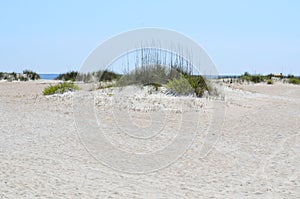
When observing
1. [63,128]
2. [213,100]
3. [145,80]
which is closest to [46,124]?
[63,128]

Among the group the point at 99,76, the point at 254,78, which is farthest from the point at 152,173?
the point at 254,78

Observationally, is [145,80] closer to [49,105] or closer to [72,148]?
[49,105]

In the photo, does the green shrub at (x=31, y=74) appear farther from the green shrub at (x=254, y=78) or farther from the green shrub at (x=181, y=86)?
the green shrub at (x=181, y=86)

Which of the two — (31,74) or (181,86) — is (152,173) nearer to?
(181,86)

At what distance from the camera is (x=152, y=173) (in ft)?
23.2

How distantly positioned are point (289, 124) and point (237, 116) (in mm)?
1857

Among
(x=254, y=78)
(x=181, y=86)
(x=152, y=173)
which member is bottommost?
(x=152, y=173)

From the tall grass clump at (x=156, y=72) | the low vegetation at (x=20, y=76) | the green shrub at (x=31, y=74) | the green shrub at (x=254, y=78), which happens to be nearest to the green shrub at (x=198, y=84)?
the tall grass clump at (x=156, y=72)

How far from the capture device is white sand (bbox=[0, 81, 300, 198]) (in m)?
5.98

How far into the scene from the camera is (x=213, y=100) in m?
17.3

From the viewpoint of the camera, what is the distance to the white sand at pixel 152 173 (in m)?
5.98

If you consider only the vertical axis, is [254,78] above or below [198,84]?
above

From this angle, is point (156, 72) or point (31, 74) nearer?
point (156, 72)

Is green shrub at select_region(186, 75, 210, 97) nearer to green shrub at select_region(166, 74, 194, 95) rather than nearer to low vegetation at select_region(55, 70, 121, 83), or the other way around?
green shrub at select_region(166, 74, 194, 95)
